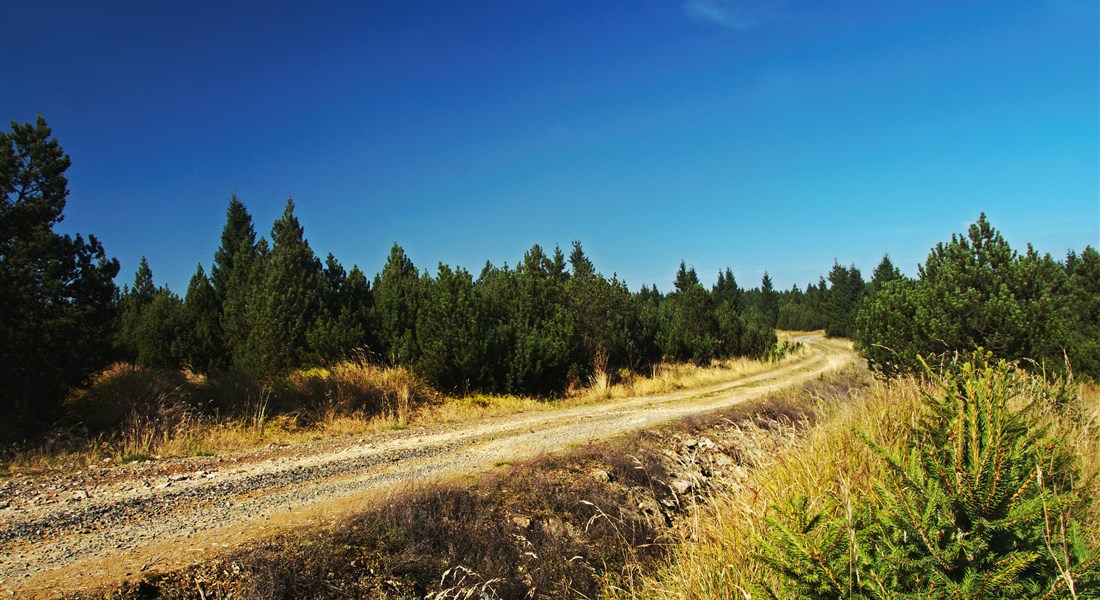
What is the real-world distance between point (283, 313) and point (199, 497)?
410 inches

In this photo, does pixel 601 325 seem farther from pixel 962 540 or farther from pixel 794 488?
pixel 962 540

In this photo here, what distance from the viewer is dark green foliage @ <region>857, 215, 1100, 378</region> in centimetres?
1003

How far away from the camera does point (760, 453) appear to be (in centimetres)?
512

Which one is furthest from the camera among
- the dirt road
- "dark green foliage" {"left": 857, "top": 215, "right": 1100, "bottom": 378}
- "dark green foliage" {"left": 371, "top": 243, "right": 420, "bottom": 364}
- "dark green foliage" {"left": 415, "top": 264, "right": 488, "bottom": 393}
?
"dark green foliage" {"left": 371, "top": 243, "right": 420, "bottom": 364}

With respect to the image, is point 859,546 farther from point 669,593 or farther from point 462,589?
point 462,589

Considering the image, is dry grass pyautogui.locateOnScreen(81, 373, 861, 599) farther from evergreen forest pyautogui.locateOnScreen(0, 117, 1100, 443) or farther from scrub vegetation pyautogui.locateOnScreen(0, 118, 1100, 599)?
evergreen forest pyautogui.locateOnScreen(0, 117, 1100, 443)

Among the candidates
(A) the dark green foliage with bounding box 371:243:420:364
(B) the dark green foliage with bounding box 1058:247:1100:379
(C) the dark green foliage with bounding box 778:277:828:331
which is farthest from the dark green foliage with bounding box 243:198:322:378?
(C) the dark green foliage with bounding box 778:277:828:331

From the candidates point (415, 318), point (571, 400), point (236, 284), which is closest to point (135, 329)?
point (236, 284)

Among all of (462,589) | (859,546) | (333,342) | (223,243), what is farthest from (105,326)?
(223,243)

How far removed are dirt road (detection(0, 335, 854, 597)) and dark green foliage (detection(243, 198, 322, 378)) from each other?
257 inches

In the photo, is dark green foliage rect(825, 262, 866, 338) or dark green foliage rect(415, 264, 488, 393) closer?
dark green foliage rect(415, 264, 488, 393)

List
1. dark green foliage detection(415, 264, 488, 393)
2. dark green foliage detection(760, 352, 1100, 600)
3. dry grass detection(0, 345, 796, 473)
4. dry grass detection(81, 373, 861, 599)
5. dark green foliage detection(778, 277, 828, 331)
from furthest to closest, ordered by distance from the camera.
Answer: dark green foliage detection(778, 277, 828, 331) < dark green foliage detection(415, 264, 488, 393) < dry grass detection(0, 345, 796, 473) < dry grass detection(81, 373, 861, 599) < dark green foliage detection(760, 352, 1100, 600)

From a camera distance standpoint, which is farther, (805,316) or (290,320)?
(805,316)

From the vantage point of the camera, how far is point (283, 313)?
15344 millimetres
